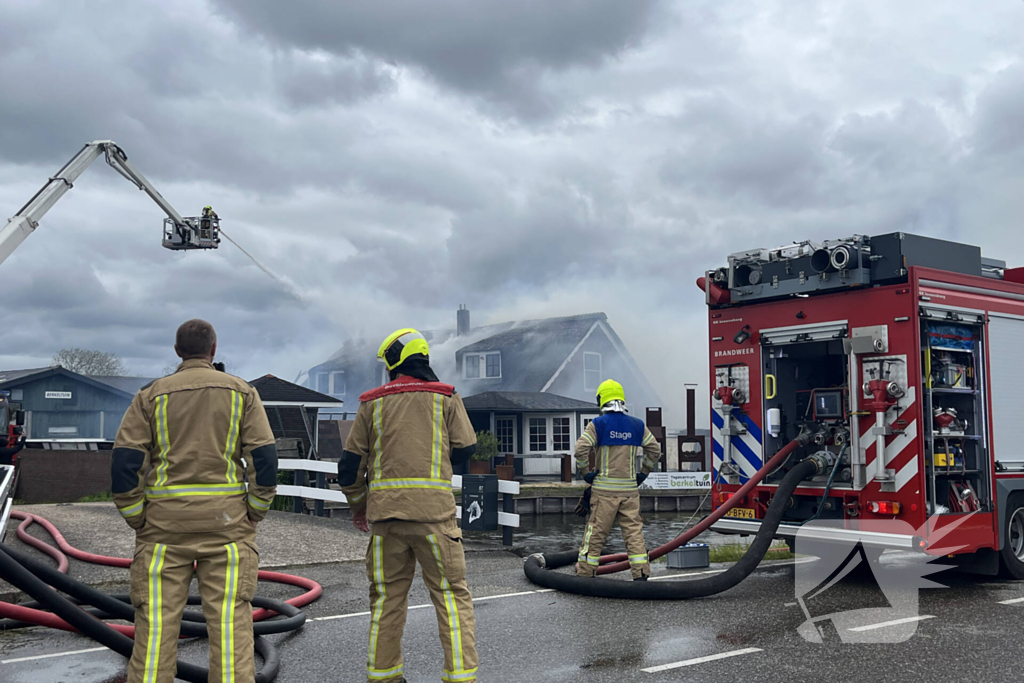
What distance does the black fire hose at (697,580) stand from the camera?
682 cm

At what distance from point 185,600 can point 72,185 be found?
18.3 meters

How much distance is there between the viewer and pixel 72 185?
19.4m

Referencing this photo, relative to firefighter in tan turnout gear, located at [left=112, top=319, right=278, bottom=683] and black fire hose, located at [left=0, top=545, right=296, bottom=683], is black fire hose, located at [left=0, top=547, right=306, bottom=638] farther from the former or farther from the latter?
firefighter in tan turnout gear, located at [left=112, top=319, right=278, bottom=683]

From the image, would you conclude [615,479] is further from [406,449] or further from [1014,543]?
[1014,543]

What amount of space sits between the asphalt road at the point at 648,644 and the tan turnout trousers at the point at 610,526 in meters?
0.53

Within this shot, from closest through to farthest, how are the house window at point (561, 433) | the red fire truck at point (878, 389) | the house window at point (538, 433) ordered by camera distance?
the red fire truck at point (878, 389)
the house window at point (538, 433)
the house window at point (561, 433)

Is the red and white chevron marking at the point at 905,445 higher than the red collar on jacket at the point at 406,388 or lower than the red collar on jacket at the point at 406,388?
lower

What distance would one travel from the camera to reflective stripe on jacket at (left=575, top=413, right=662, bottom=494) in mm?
7586

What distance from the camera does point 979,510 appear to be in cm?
A: 763

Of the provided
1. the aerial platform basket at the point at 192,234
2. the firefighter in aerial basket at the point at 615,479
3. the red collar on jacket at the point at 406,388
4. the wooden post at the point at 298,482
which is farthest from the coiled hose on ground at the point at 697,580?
the aerial platform basket at the point at 192,234

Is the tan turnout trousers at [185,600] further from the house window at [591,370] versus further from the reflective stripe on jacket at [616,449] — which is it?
the house window at [591,370]

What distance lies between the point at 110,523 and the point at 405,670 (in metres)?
6.22

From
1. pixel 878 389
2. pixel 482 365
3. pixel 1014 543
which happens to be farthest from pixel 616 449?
pixel 482 365

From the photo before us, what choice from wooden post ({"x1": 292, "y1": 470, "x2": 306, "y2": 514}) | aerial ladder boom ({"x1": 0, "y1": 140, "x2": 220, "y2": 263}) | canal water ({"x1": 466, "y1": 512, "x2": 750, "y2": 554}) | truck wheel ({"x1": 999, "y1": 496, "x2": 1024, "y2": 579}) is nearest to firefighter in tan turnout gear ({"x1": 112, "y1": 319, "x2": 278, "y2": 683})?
truck wheel ({"x1": 999, "y1": 496, "x2": 1024, "y2": 579})
